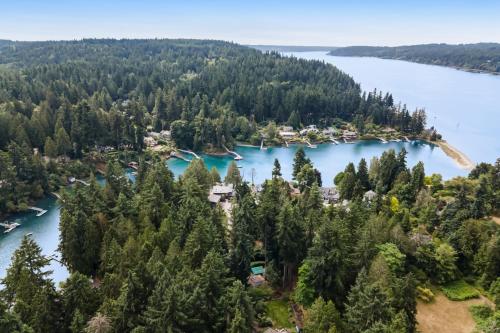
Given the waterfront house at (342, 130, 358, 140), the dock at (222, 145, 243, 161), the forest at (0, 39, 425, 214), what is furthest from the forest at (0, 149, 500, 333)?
the waterfront house at (342, 130, 358, 140)

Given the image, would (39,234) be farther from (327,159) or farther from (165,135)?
(327,159)

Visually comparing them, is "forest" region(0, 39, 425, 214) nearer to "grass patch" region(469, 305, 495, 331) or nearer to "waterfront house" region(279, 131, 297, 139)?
"waterfront house" region(279, 131, 297, 139)

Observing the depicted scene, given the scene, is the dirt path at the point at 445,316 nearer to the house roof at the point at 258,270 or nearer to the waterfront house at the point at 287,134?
the house roof at the point at 258,270

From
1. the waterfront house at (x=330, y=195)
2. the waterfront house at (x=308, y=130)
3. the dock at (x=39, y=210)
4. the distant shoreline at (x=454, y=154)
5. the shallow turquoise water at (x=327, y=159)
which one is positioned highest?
the waterfront house at (x=330, y=195)

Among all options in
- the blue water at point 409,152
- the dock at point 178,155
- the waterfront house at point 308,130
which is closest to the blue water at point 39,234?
the blue water at point 409,152

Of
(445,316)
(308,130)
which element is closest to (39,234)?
(445,316)

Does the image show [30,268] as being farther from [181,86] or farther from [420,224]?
[181,86]

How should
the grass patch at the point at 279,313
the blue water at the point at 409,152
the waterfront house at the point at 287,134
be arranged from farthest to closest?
the waterfront house at the point at 287,134 < the blue water at the point at 409,152 < the grass patch at the point at 279,313
